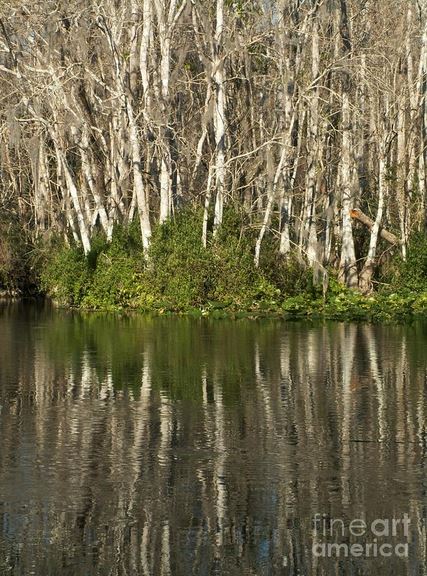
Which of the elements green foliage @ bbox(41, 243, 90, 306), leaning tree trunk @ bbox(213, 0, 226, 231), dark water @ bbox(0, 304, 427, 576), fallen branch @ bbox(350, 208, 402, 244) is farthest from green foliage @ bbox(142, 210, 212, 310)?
dark water @ bbox(0, 304, 427, 576)

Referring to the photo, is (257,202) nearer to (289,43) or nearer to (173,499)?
(289,43)

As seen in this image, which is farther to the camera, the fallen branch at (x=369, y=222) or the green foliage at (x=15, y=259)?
the green foliage at (x=15, y=259)

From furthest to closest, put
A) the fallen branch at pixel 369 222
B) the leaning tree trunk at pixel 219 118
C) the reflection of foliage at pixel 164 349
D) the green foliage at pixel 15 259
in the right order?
the green foliage at pixel 15 259 < the fallen branch at pixel 369 222 < the leaning tree trunk at pixel 219 118 < the reflection of foliage at pixel 164 349

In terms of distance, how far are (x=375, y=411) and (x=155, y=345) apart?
8.70 metres

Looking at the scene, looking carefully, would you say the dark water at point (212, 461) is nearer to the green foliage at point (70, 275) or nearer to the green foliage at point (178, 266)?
the green foliage at point (178, 266)

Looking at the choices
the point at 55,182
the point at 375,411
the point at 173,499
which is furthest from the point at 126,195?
the point at 173,499

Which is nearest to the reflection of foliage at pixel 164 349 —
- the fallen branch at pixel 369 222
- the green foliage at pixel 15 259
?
the fallen branch at pixel 369 222

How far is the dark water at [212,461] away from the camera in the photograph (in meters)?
8.83

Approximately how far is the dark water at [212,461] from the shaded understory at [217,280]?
9.19 meters

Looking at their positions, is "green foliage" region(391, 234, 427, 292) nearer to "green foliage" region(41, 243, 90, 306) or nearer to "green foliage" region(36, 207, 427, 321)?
"green foliage" region(36, 207, 427, 321)

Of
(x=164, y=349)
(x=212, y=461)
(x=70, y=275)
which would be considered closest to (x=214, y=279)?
(x=70, y=275)

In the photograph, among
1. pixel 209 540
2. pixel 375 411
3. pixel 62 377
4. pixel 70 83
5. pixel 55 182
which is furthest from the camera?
pixel 55 182

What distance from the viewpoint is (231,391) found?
53.8 feet

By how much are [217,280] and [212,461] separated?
790 inches
